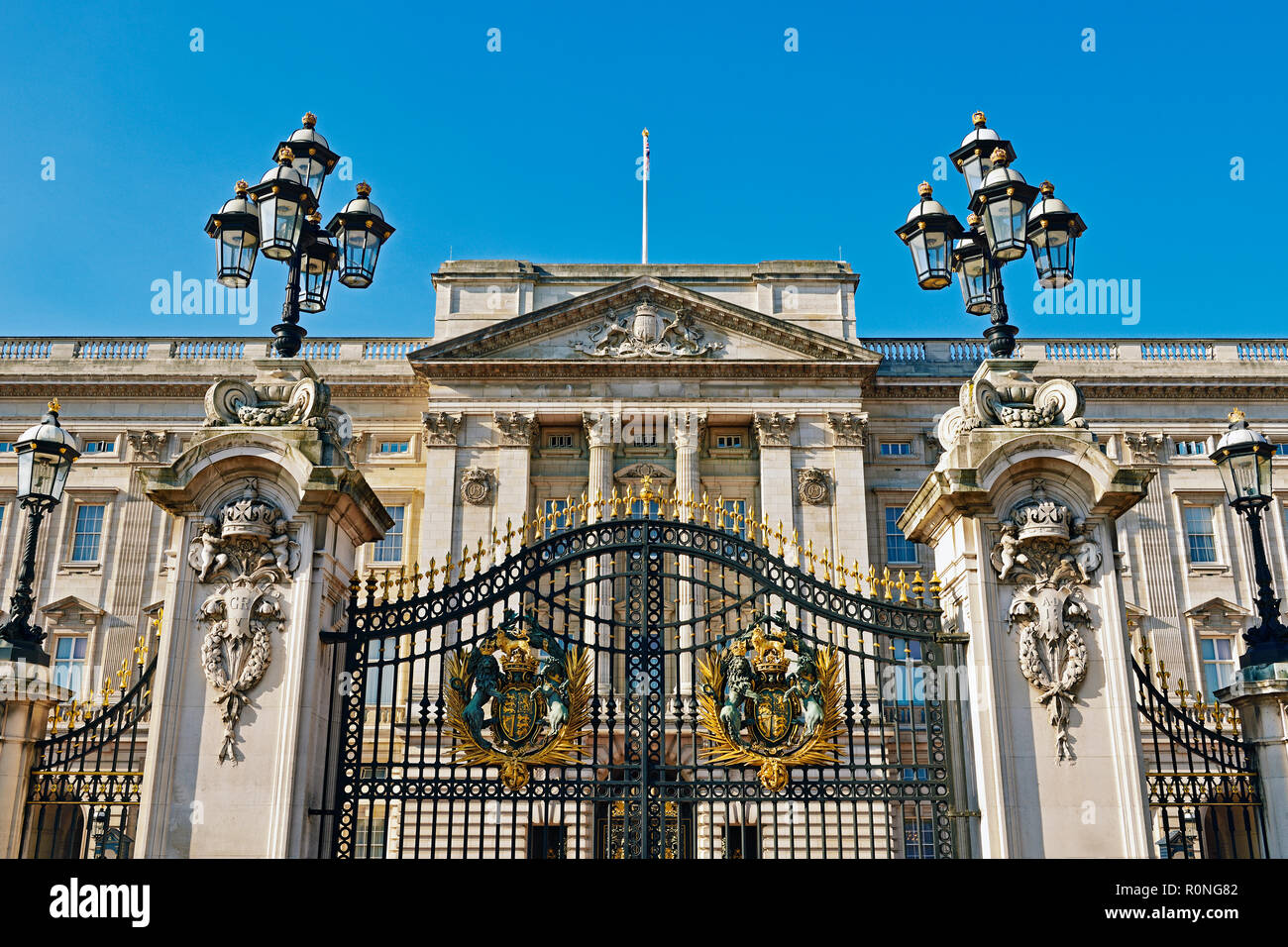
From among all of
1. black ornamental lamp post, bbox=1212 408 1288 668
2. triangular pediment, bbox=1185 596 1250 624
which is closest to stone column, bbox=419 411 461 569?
triangular pediment, bbox=1185 596 1250 624

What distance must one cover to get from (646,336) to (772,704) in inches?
1223

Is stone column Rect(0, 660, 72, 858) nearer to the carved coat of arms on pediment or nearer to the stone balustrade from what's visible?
the carved coat of arms on pediment

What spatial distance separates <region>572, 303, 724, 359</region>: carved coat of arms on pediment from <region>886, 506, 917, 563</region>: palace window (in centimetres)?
838

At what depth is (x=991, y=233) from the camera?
11680 millimetres

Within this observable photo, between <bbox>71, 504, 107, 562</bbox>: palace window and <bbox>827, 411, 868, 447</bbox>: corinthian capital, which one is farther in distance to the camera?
<bbox>827, 411, 868, 447</bbox>: corinthian capital

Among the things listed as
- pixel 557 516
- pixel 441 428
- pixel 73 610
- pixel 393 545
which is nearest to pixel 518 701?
pixel 557 516

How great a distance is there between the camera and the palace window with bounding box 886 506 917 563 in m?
40.1

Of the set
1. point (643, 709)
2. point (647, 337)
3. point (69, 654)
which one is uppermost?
point (647, 337)

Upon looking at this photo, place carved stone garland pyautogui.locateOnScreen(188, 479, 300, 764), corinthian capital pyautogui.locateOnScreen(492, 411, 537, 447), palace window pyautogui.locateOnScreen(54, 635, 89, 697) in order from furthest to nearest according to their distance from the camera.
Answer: corinthian capital pyautogui.locateOnScreen(492, 411, 537, 447) < palace window pyautogui.locateOnScreen(54, 635, 89, 697) < carved stone garland pyautogui.locateOnScreen(188, 479, 300, 764)

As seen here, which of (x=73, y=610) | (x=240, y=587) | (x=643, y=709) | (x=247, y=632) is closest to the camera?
(x=247, y=632)

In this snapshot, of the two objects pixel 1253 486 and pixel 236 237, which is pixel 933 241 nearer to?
pixel 1253 486

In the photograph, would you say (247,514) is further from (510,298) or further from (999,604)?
(510,298)

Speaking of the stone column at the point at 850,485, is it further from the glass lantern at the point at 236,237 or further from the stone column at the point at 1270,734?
the glass lantern at the point at 236,237

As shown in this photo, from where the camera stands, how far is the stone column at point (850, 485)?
39.0 meters
